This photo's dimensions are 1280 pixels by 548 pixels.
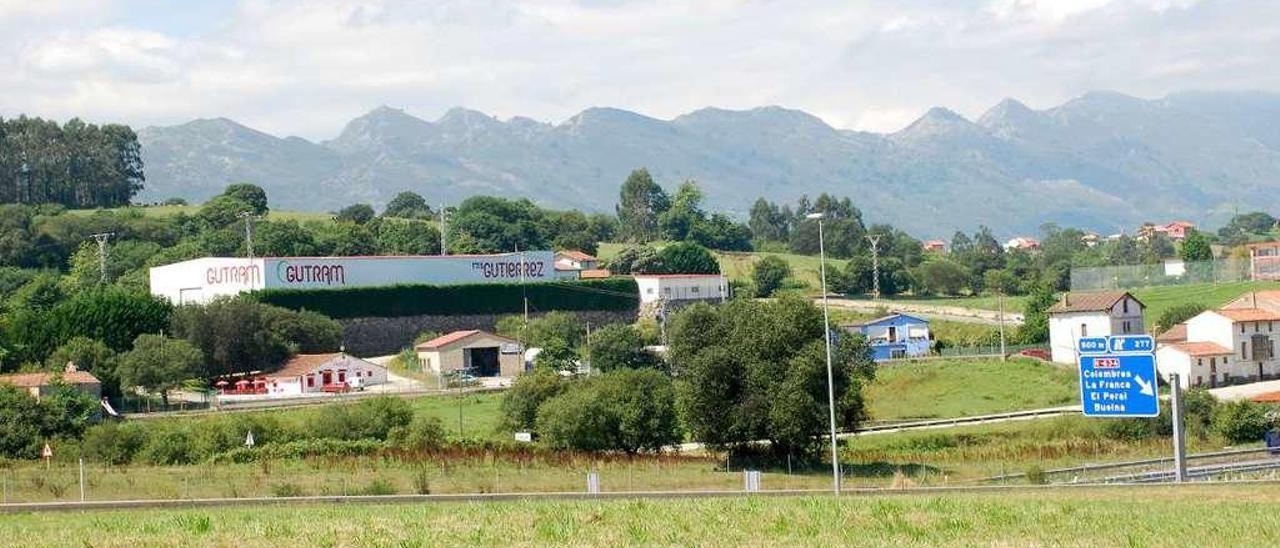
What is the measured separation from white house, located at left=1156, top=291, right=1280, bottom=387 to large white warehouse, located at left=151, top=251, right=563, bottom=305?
53.0 metres

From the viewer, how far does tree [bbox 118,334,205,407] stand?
9138cm

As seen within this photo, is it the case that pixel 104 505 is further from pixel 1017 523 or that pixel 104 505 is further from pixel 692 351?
pixel 692 351

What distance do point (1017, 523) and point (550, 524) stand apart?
7862 mm

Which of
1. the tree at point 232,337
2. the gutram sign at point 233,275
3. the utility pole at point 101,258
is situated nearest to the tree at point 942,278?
the gutram sign at point 233,275

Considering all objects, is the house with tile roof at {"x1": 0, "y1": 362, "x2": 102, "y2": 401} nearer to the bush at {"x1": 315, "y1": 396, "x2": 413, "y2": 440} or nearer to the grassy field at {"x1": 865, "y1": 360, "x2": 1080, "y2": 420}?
the bush at {"x1": 315, "y1": 396, "x2": 413, "y2": 440}

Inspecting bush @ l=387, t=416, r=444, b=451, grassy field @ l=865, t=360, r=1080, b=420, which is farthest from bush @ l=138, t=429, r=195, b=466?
grassy field @ l=865, t=360, r=1080, b=420

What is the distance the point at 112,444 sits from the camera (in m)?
64.0

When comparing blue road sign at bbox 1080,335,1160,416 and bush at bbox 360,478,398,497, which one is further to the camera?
blue road sign at bbox 1080,335,1160,416

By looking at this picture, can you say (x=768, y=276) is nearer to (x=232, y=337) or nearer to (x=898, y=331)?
(x=898, y=331)

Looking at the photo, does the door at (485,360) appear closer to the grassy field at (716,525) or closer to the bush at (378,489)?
the bush at (378,489)

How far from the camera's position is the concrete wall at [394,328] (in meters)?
118

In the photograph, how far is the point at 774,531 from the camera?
2842 centimetres

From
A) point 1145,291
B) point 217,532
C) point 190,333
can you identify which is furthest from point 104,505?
point 1145,291

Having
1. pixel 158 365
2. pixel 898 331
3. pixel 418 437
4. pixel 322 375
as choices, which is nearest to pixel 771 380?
pixel 418 437
